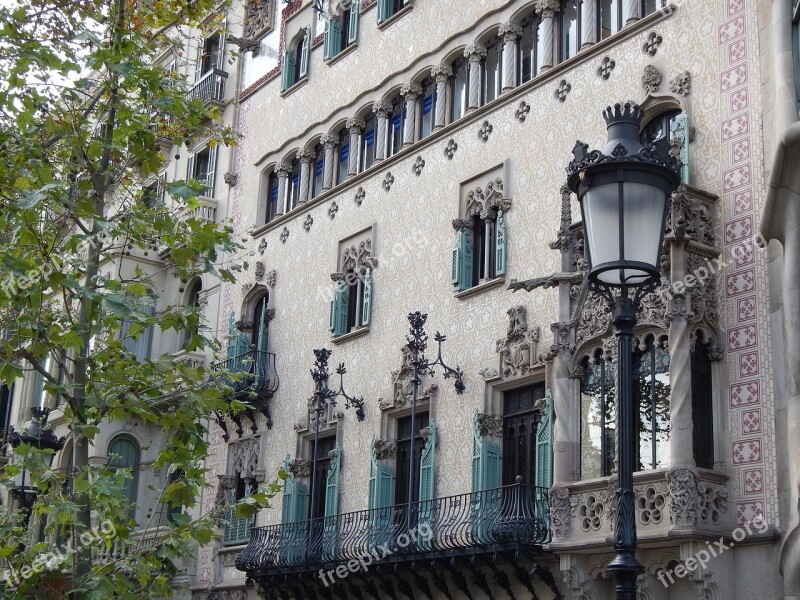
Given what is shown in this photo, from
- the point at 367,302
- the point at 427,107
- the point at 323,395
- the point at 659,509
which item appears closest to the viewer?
the point at 659,509

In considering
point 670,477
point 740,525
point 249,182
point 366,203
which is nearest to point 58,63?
point 670,477

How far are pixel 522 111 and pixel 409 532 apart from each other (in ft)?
22.1

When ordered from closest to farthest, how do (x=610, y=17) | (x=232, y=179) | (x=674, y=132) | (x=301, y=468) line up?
(x=674, y=132), (x=610, y=17), (x=301, y=468), (x=232, y=179)

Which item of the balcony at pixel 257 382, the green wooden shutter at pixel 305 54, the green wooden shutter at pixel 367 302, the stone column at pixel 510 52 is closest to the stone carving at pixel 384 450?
the green wooden shutter at pixel 367 302

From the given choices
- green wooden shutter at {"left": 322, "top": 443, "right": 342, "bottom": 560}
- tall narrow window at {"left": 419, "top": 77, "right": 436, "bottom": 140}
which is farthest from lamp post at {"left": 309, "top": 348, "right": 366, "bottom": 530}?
tall narrow window at {"left": 419, "top": 77, "right": 436, "bottom": 140}

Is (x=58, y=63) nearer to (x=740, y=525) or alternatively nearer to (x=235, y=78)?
(x=740, y=525)

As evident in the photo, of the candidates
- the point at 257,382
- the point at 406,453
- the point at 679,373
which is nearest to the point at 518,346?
the point at 406,453

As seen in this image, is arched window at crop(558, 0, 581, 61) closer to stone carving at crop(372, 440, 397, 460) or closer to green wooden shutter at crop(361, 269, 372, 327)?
green wooden shutter at crop(361, 269, 372, 327)

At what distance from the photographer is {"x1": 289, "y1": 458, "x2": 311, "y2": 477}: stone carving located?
72.8ft

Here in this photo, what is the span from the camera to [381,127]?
22625 millimetres

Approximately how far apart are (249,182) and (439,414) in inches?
390

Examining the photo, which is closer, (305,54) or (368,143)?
(368,143)

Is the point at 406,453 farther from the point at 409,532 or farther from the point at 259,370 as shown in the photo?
the point at 259,370

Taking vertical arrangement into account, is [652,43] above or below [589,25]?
below
